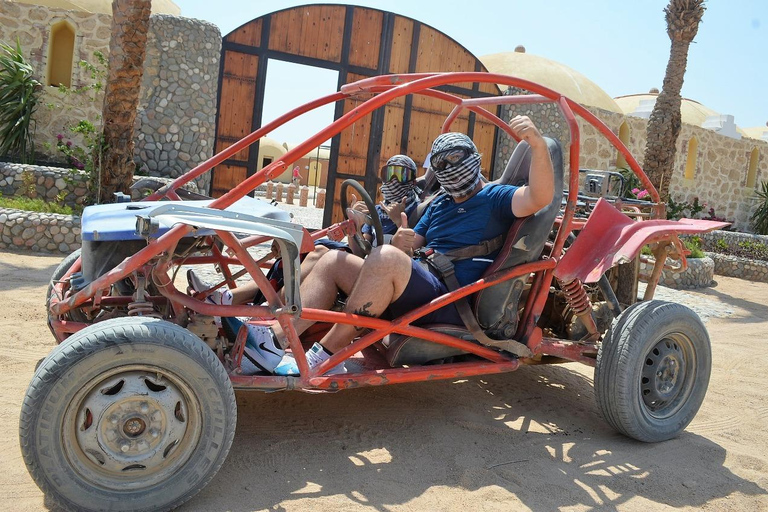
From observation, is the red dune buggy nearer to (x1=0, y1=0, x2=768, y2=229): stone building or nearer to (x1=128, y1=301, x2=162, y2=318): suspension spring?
(x1=128, y1=301, x2=162, y2=318): suspension spring

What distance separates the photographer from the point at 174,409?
Result: 252 cm

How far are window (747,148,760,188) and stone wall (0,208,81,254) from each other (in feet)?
66.3

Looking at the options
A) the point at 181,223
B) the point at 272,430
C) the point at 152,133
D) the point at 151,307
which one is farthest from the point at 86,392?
the point at 152,133

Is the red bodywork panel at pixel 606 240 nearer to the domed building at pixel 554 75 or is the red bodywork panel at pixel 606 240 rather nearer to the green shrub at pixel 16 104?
the green shrub at pixel 16 104

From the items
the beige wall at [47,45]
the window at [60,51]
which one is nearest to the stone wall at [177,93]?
the beige wall at [47,45]

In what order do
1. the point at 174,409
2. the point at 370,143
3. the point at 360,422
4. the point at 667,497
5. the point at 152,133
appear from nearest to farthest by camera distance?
the point at 174,409, the point at 667,497, the point at 360,422, the point at 152,133, the point at 370,143

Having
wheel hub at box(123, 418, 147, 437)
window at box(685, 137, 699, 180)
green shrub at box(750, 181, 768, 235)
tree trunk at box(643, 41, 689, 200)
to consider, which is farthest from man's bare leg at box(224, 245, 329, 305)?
green shrub at box(750, 181, 768, 235)

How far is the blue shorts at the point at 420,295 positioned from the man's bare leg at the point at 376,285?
11cm

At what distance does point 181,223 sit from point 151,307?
49cm

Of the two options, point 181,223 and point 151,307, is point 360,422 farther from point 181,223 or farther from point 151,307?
point 181,223

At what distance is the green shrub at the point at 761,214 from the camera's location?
19.8 meters

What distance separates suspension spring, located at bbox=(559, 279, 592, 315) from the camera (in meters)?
3.71

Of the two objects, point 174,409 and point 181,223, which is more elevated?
point 181,223

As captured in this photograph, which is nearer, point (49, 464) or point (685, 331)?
point (49, 464)
